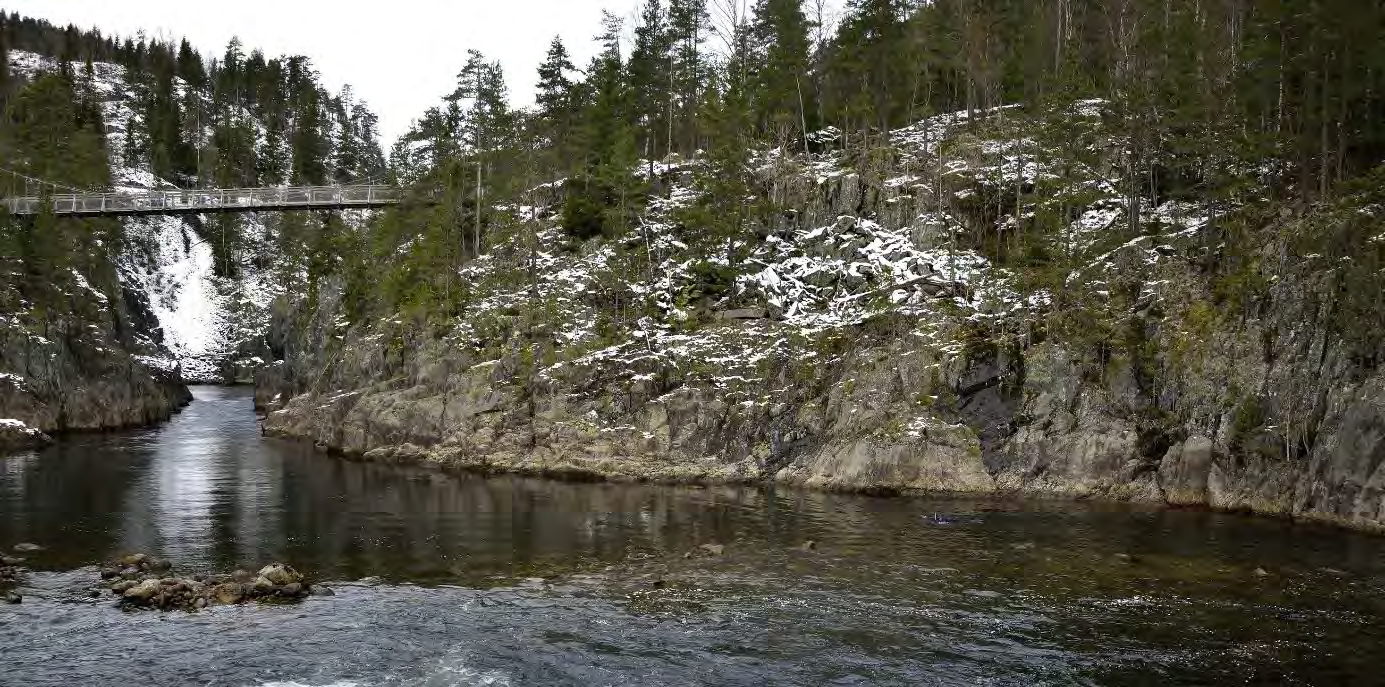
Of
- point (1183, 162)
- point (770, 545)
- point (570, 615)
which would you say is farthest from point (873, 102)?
point (570, 615)

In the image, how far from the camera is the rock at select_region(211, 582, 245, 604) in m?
25.2

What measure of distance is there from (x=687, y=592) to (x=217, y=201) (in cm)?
8330

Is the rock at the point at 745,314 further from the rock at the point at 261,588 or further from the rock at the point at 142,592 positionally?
the rock at the point at 142,592

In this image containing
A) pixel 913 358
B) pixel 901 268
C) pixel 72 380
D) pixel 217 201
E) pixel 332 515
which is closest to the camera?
pixel 332 515

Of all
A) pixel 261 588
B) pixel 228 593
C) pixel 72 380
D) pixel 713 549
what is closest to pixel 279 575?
pixel 261 588

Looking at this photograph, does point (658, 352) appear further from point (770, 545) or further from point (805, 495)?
point (770, 545)

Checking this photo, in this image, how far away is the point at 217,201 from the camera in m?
89.8

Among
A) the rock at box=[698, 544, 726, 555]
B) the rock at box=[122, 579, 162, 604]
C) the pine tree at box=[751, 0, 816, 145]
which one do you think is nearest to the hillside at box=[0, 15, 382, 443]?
the rock at box=[122, 579, 162, 604]

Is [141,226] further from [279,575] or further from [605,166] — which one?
[279,575]

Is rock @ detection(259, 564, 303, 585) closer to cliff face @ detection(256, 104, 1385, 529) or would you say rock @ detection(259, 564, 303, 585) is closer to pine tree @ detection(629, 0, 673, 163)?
cliff face @ detection(256, 104, 1385, 529)

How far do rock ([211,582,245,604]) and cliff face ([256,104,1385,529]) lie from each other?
26.3 metres

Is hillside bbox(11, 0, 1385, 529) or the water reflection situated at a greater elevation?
hillside bbox(11, 0, 1385, 529)

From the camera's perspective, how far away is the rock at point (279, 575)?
2648cm

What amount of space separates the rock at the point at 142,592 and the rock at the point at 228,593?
157cm
